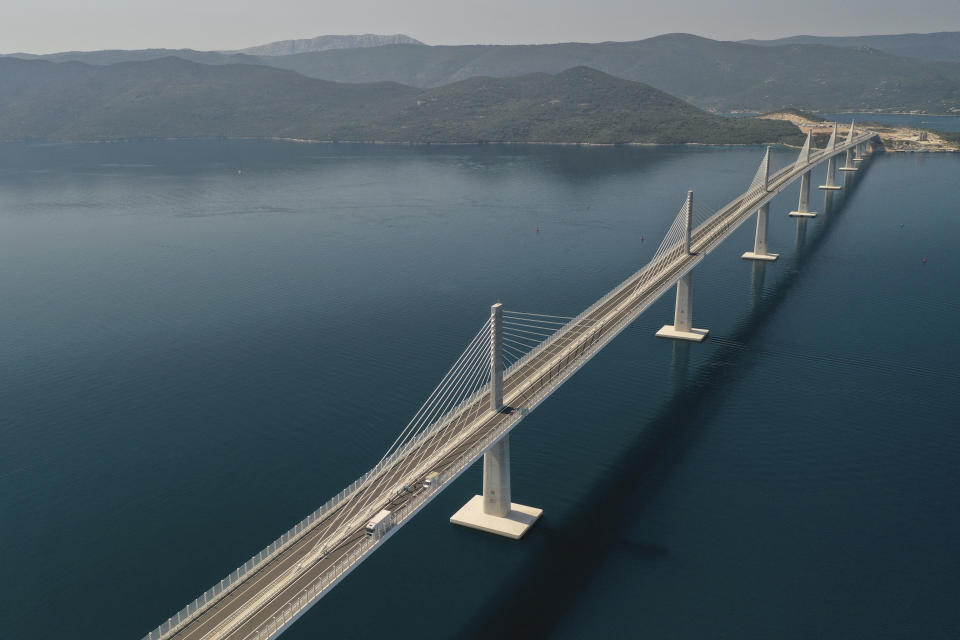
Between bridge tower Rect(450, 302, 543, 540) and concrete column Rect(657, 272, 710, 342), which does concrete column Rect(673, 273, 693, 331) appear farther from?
bridge tower Rect(450, 302, 543, 540)

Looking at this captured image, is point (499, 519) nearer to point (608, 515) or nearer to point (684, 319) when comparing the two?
point (608, 515)

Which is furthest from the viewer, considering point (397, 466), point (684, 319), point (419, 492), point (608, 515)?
point (684, 319)

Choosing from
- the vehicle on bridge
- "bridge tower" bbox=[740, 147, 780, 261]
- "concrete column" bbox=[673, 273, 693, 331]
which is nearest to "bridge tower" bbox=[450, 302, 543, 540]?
the vehicle on bridge

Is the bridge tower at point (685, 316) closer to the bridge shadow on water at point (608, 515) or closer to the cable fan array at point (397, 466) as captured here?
the bridge shadow on water at point (608, 515)

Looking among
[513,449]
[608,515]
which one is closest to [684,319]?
[513,449]

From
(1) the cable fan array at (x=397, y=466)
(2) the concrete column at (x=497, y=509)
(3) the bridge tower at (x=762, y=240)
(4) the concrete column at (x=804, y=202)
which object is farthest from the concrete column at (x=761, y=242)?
(2) the concrete column at (x=497, y=509)
